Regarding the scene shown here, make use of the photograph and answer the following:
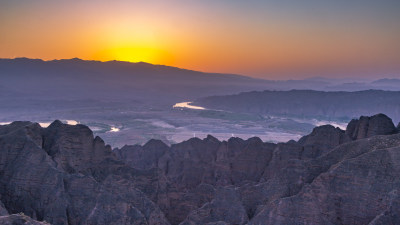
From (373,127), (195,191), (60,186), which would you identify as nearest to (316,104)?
(373,127)

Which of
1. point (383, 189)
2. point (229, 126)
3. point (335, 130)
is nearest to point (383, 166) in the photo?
point (383, 189)

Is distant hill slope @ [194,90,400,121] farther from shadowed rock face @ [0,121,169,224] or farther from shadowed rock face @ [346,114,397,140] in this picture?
shadowed rock face @ [0,121,169,224]

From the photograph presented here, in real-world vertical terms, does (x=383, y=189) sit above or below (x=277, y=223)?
above

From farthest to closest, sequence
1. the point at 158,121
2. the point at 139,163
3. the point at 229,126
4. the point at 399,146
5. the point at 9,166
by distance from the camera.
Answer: the point at 158,121 < the point at 229,126 < the point at 139,163 < the point at 9,166 < the point at 399,146

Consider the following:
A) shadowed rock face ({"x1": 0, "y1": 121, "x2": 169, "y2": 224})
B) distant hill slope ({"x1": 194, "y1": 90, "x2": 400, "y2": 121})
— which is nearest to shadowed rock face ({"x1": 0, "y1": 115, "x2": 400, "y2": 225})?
shadowed rock face ({"x1": 0, "y1": 121, "x2": 169, "y2": 224})

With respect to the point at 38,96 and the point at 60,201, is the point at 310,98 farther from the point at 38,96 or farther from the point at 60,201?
the point at 60,201

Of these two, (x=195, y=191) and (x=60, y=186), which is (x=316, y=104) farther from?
(x=60, y=186)

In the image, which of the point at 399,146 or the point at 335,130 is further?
the point at 335,130

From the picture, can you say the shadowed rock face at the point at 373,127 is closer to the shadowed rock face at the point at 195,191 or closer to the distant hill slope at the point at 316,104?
the shadowed rock face at the point at 195,191
